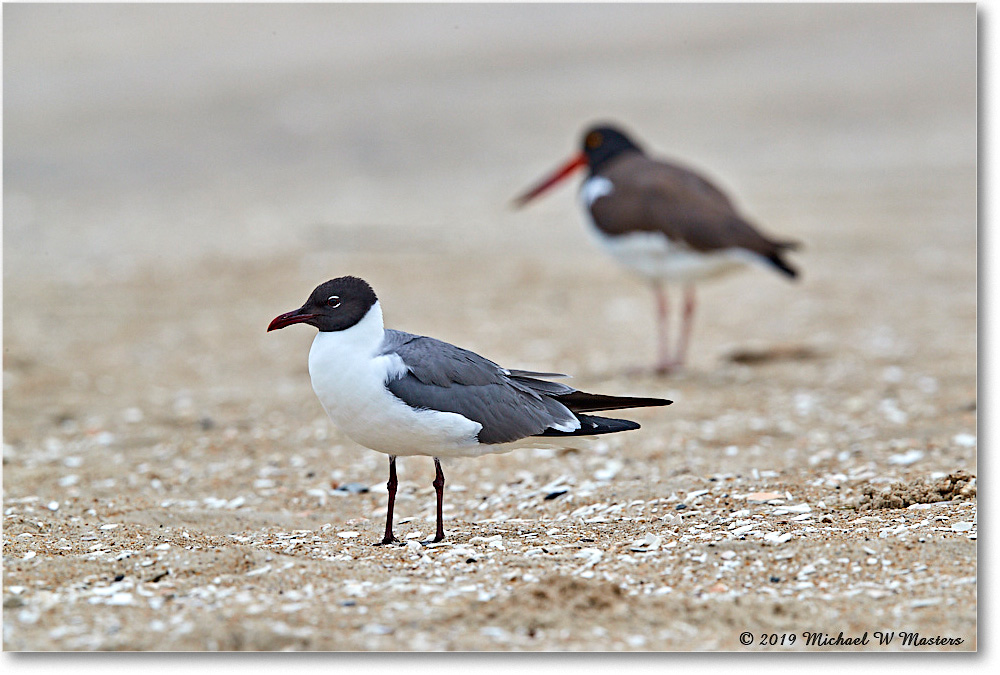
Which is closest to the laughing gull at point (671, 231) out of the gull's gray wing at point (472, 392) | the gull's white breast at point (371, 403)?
the gull's gray wing at point (472, 392)

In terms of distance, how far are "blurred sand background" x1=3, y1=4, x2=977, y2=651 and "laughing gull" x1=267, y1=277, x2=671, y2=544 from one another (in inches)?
17.5

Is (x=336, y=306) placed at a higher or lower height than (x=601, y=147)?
lower

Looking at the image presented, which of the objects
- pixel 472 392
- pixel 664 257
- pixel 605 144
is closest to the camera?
pixel 472 392

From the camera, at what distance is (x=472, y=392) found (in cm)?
479

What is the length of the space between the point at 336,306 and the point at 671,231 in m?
4.14

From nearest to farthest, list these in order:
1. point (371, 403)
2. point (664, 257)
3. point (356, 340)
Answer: point (371, 403) < point (356, 340) < point (664, 257)

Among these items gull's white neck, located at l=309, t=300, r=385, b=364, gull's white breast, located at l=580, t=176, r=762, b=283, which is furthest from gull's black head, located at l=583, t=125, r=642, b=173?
gull's white neck, located at l=309, t=300, r=385, b=364

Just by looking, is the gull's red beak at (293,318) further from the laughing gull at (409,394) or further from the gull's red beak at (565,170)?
the gull's red beak at (565,170)

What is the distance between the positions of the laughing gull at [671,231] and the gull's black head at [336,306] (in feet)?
13.0

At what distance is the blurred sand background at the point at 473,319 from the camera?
403 centimetres

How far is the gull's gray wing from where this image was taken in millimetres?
4633

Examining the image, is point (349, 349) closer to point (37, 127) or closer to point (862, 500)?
point (862, 500)

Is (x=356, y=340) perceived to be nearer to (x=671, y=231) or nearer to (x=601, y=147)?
(x=671, y=231)

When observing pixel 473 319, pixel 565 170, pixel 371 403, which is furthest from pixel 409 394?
pixel 565 170
